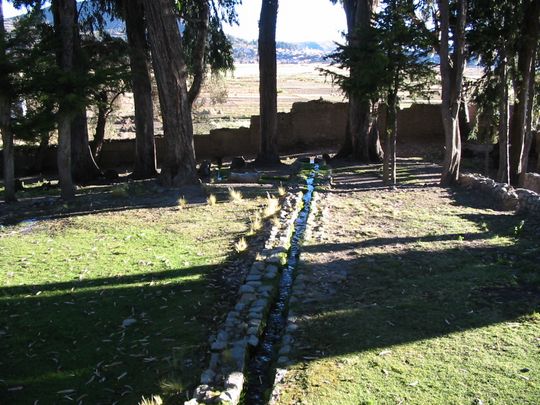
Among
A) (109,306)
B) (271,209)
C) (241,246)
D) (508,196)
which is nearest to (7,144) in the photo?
(271,209)

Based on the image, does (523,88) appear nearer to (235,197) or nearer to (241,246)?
(235,197)

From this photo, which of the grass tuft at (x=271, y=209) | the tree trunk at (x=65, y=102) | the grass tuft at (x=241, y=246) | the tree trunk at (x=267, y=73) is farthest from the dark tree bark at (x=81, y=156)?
the grass tuft at (x=241, y=246)

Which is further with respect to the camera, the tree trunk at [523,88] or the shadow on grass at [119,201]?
the tree trunk at [523,88]

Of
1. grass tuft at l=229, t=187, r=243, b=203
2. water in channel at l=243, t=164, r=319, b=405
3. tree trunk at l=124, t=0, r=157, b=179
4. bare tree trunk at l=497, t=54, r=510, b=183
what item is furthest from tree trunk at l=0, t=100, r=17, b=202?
bare tree trunk at l=497, t=54, r=510, b=183

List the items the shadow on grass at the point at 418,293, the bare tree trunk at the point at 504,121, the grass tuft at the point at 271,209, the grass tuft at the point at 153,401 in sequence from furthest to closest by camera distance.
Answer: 1. the bare tree trunk at the point at 504,121
2. the grass tuft at the point at 271,209
3. the shadow on grass at the point at 418,293
4. the grass tuft at the point at 153,401

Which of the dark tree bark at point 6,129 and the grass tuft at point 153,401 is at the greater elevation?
the dark tree bark at point 6,129

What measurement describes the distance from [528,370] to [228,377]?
8.54ft

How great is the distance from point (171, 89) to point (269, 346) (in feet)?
36.6

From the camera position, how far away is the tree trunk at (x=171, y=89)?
15172 millimetres

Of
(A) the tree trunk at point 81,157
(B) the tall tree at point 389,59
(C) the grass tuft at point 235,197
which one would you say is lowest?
(C) the grass tuft at point 235,197

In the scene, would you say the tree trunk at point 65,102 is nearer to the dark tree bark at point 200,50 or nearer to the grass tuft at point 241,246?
the dark tree bark at point 200,50

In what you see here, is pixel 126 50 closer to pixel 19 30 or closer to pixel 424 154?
pixel 19 30

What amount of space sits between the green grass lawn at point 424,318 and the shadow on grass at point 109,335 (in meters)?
1.19

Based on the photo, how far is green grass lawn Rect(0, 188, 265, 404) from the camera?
5137 mm
